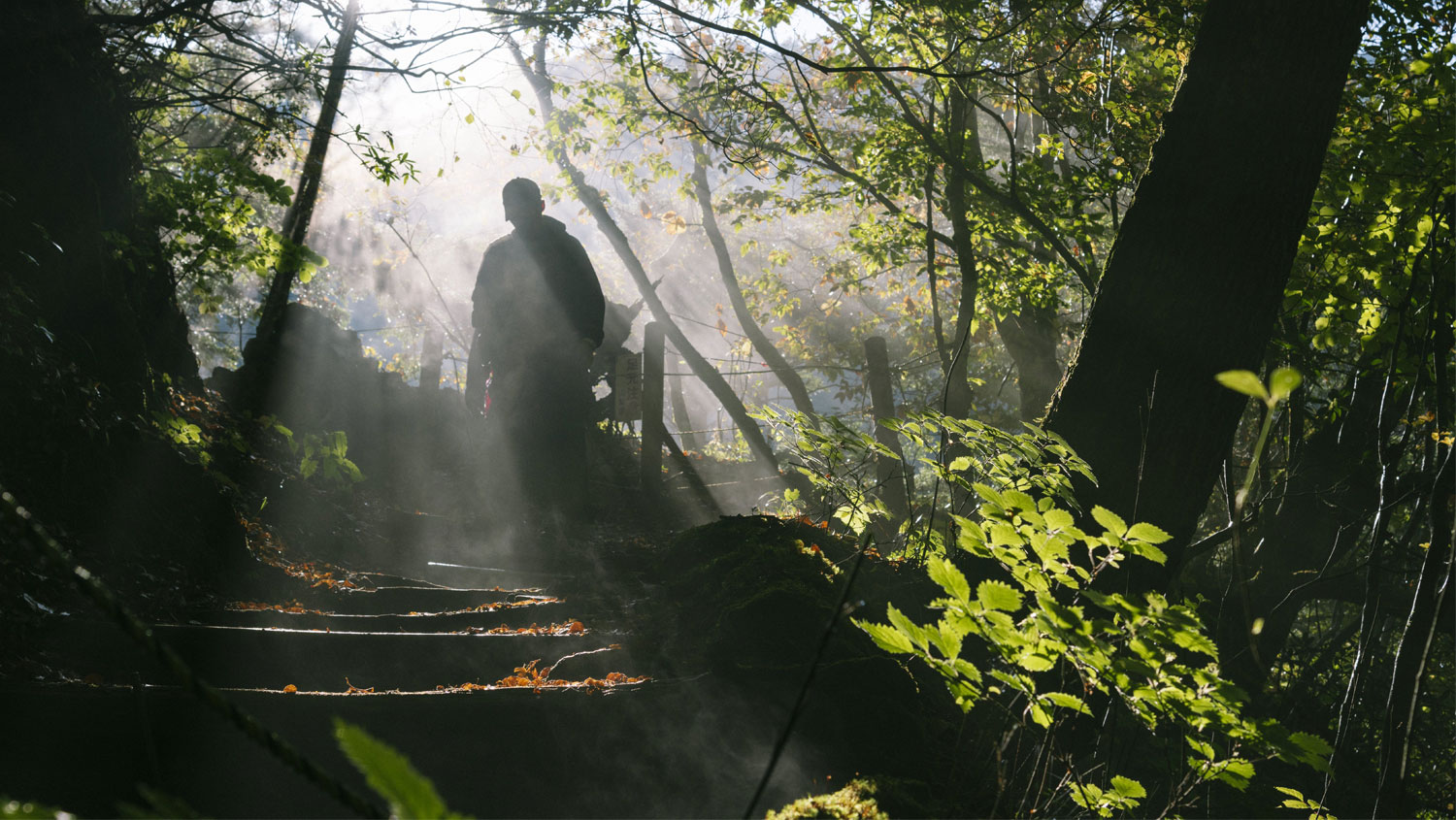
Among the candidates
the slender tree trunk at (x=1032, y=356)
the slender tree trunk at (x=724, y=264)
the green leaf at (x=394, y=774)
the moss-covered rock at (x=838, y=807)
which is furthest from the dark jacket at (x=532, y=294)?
the slender tree trunk at (x=724, y=264)

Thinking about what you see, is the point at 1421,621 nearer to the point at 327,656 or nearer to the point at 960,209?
the point at 327,656

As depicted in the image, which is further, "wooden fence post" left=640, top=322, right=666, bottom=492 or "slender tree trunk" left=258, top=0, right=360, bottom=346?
"wooden fence post" left=640, top=322, right=666, bottom=492

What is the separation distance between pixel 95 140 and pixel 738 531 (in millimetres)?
4129

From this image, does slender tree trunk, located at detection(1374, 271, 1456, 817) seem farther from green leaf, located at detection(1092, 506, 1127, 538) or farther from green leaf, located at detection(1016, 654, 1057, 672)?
green leaf, located at detection(1016, 654, 1057, 672)

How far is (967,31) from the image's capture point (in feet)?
21.7

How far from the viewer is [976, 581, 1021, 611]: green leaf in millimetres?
1384

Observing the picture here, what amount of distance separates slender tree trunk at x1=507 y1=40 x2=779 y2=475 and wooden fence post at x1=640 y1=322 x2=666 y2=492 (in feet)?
6.62

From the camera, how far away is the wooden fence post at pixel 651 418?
29.8 feet

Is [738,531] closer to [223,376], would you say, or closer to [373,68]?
[373,68]

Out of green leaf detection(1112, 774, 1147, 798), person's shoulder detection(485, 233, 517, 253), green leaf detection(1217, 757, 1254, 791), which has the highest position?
person's shoulder detection(485, 233, 517, 253)

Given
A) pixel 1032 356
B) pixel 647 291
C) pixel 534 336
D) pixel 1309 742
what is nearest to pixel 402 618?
pixel 1309 742

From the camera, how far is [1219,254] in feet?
9.42

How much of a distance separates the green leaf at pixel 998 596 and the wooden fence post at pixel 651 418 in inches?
304

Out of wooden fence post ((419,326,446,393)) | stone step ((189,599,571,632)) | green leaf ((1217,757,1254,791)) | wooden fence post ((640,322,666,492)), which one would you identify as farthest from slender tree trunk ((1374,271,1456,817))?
wooden fence post ((419,326,446,393))
